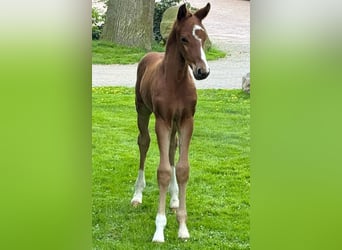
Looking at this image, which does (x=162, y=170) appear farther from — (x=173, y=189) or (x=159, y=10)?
(x=159, y=10)

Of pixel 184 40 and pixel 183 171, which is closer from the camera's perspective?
pixel 184 40

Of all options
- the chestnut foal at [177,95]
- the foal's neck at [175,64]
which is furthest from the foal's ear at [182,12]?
the foal's neck at [175,64]

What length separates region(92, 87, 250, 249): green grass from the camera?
245 cm

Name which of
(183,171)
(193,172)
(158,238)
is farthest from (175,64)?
(158,238)

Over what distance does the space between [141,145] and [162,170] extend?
28cm

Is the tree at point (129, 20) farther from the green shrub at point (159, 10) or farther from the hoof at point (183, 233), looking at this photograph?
the hoof at point (183, 233)

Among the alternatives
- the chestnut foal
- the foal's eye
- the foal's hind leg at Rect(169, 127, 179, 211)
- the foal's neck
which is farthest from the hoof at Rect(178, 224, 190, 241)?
the foal's eye

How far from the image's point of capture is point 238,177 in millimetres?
2641

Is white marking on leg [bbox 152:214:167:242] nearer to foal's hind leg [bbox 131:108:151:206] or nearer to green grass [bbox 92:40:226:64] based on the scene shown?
foal's hind leg [bbox 131:108:151:206]

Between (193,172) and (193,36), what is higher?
(193,36)

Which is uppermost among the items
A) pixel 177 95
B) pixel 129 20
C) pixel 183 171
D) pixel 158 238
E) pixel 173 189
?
pixel 129 20

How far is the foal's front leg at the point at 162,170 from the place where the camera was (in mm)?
2367

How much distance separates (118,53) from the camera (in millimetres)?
2471
